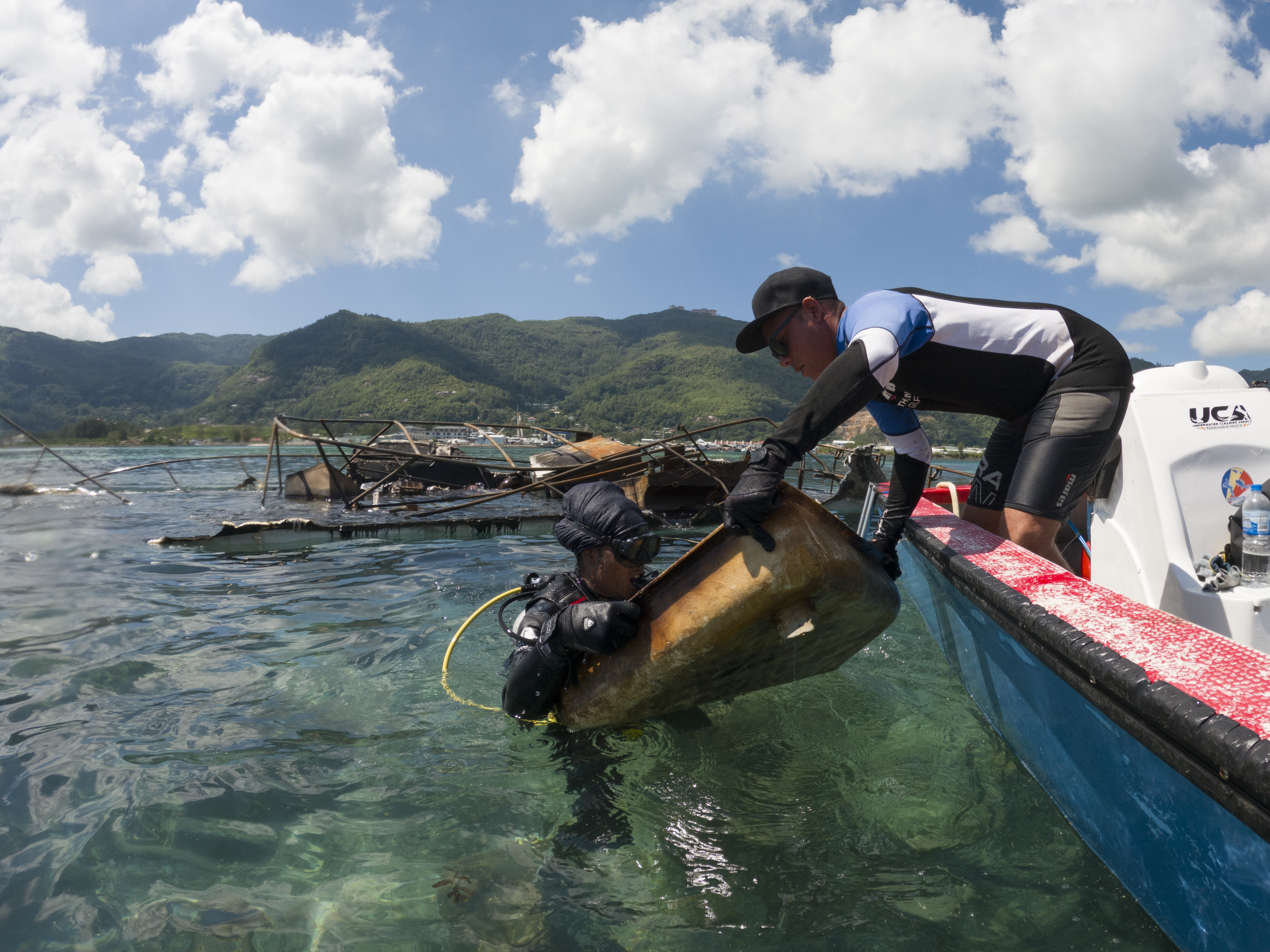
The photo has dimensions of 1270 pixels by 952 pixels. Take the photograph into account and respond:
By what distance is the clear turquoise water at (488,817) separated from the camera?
→ 6.67 feet

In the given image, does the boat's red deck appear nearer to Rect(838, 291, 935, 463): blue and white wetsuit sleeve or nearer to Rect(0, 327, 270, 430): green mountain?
Rect(838, 291, 935, 463): blue and white wetsuit sleeve

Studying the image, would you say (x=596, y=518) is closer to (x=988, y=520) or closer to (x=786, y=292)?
(x=786, y=292)

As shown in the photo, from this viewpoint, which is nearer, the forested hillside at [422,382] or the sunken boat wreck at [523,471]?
the sunken boat wreck at [523,471]

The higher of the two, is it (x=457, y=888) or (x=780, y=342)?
(x=780, y=342)

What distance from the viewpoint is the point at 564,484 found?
1145 centimetres

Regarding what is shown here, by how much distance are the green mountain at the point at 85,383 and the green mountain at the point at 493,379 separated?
52.4ft

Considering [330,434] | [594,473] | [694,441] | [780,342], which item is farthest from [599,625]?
[330,434]

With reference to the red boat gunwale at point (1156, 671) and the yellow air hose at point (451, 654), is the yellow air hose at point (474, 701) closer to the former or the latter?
the yellow air hose at point (451, 654)

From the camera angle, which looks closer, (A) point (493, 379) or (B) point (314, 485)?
(B) point (314, 485)

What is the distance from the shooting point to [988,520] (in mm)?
3736

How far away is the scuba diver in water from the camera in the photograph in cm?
261

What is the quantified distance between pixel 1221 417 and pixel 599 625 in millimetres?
3082

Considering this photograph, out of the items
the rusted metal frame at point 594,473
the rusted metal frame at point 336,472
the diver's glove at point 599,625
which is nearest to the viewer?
the diver's glove at point 599,625

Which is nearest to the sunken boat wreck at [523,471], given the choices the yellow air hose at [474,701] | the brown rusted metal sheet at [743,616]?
the yellow air hose at [474,701]
